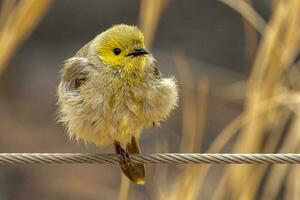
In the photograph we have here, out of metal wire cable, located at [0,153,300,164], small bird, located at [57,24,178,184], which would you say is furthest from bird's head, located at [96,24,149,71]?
metal wire cable, located at [0,153,300,164]

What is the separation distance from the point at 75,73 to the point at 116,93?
203mm

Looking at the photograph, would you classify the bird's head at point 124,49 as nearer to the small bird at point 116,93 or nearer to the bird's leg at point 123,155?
the small bird at point 116,93

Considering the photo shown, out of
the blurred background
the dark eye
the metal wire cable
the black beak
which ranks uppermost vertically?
the blurred background

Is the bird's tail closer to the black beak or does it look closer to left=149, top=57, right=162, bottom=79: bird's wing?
left=149, top=57, right=162, bottom=79: bird's wing

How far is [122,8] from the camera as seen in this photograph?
7.73 meters

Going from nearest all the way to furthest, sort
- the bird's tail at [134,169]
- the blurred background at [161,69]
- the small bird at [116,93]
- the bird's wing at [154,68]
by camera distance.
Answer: the small bird at [116,93]
the bird's wing at [154,68]
the bird's tail at [134,169]
the blurred background at [161,69]

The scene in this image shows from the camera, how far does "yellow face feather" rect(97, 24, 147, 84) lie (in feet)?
9.91

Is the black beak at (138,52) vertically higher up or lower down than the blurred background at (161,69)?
lower down

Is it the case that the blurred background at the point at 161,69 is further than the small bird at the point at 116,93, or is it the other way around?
the blurred background at the point at 161,69

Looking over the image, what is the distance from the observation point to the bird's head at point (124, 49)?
119 inches

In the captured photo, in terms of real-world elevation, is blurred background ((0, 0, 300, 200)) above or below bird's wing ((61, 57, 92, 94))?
above

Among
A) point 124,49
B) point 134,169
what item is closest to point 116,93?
point 124,49

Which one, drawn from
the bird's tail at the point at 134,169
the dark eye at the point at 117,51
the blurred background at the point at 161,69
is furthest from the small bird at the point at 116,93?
the blurred background at the point at 161,69

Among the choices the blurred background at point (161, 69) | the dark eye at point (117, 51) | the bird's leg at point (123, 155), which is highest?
the blurred background at point (161, 69)
